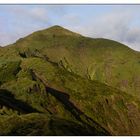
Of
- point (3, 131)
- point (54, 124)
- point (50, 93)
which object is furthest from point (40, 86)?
point (3, 131)

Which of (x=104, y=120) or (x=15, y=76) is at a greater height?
(x=15, y=76)

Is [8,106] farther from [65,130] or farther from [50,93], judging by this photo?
[50,93]

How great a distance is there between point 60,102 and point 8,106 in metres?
49.8

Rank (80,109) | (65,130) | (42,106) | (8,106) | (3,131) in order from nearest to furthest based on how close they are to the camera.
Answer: (3,131)
(65,130)
(8,106)
(42,106)
(80,109)

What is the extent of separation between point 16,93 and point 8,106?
117 feet

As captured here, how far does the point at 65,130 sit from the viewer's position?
334ft

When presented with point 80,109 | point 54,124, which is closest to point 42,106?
point 80,109

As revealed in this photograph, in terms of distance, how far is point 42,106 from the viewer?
547 feet

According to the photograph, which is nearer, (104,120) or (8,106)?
(8,106)
